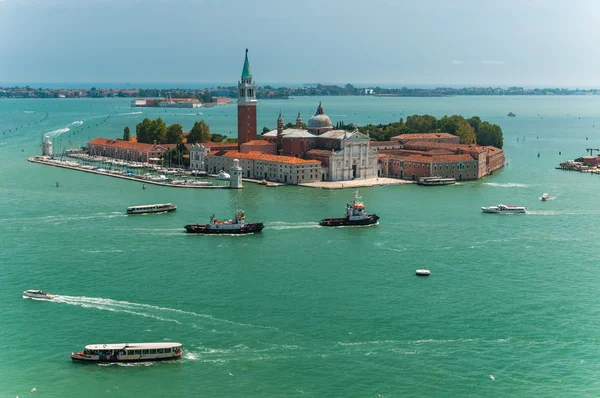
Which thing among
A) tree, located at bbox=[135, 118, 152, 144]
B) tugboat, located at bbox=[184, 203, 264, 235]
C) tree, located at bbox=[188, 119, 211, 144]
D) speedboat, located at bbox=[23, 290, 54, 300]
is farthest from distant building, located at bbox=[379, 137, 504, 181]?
speedboat, located at bbox=[23, 290, 54, 300]

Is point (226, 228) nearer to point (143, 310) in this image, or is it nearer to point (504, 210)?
point (143, 310)

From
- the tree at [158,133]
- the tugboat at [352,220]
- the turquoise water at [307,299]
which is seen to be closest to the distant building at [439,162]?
the turquoise water at [307,299]

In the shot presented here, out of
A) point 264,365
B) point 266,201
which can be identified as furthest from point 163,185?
point 264,365

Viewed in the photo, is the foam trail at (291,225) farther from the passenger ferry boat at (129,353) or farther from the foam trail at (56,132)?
the foam trail at (56,132)

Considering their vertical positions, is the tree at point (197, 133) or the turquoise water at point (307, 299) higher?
the tree at point (197, 133)

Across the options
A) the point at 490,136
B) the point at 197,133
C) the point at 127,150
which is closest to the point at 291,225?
the point at 197,133
